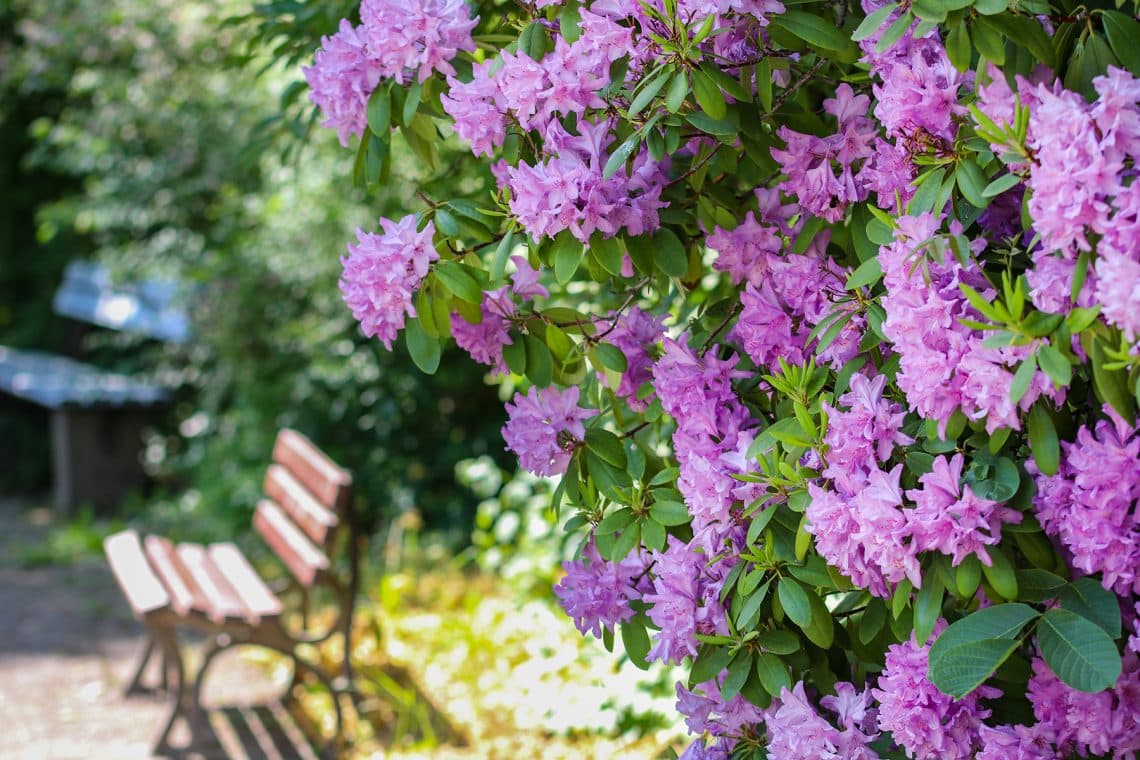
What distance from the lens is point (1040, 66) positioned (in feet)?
4.09

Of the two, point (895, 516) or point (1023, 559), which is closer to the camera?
point (895, 516)

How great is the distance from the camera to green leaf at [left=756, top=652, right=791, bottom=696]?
4.72 ft

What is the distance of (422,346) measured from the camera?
1.54 meters

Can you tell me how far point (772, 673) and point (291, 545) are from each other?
2808mm

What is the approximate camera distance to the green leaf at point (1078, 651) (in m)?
1.12

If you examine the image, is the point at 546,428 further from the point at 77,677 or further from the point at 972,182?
the point at 77,677

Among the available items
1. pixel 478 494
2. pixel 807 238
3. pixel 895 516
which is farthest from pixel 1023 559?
pixel 478 494

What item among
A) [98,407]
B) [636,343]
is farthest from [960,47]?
[98,407]

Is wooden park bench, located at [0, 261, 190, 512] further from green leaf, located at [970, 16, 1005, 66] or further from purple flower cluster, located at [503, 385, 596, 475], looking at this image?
green leaf, located at [970, 16, 1005, 66]

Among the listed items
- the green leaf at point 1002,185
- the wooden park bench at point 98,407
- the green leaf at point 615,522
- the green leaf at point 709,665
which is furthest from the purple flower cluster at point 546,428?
the wooden park bench at point 98,407

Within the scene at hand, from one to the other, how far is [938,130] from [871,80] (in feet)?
0.86

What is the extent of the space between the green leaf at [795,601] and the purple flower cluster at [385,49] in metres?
0.77

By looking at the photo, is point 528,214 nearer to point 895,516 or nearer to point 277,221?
point 895,516

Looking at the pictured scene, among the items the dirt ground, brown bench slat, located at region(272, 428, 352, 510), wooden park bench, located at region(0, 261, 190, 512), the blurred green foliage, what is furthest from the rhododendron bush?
wooden park bench, located at region(0, 261, 190, 512)
